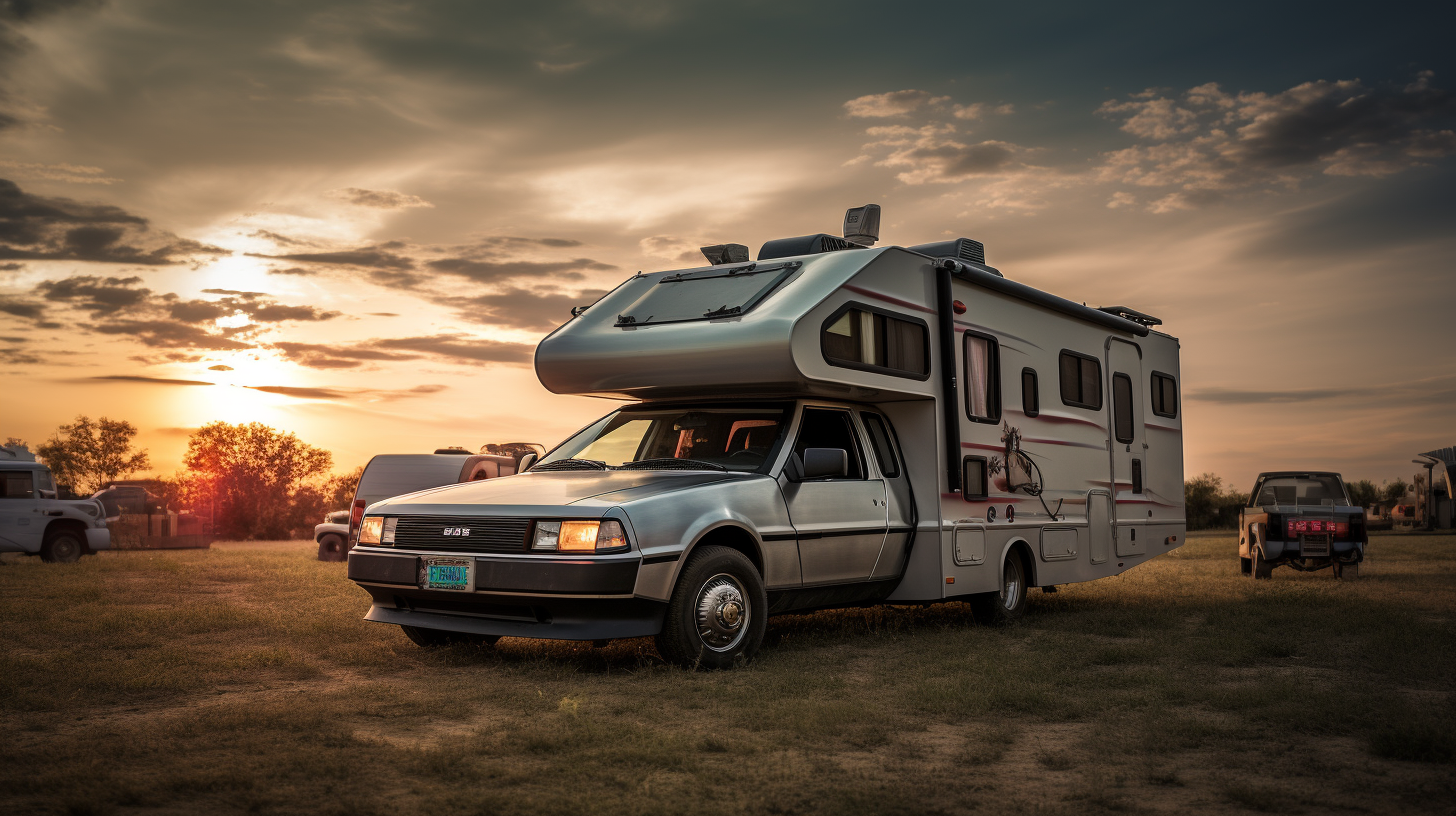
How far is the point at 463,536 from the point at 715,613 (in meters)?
1.66

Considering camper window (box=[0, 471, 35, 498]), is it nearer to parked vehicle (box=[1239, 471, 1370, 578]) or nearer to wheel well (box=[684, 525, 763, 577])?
wheel well (box=[684, 525, 763, 577])

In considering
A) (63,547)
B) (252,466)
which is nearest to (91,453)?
(252,466)

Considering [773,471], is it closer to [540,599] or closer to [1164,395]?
[540,599]

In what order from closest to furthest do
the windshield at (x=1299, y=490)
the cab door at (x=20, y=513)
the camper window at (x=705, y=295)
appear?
1. the camper window at (x=705, y=295)
2. the windshield at (x=1299, y=490)
3. the cab door at (x=20, y=513)

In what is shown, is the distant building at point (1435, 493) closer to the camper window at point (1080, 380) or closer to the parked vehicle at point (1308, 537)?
the parked vehicle at point (1308, 537)

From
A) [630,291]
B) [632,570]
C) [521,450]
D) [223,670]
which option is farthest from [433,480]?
[632,570]

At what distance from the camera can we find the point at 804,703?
20.0 ft

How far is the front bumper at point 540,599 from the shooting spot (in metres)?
6.72

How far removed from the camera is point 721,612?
7273mm

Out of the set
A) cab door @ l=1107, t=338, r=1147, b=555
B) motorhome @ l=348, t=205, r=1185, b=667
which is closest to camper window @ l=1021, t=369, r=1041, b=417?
motorhome @ l=348, t=205, r=1185, b=667

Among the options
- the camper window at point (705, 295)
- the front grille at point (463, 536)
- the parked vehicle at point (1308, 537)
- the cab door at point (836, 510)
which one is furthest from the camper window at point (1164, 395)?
the front grille at point (463, 536)

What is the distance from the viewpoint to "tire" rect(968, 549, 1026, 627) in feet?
33.6

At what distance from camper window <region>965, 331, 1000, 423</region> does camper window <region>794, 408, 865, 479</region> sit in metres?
1.37

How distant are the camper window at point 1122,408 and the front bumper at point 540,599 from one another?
23.9 feet
